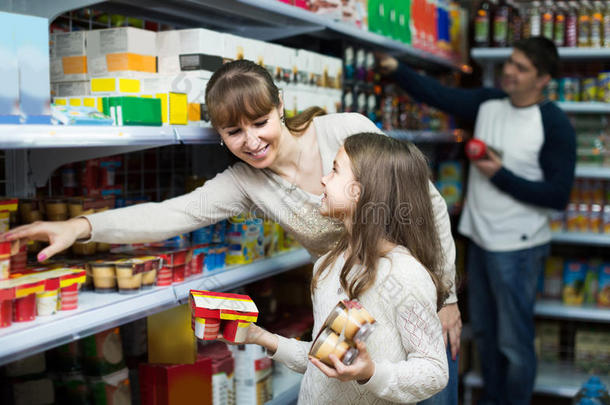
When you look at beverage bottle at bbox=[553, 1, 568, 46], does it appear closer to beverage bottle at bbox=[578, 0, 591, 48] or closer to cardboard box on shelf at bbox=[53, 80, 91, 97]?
beverage bottle at bbox=[578, 0, 591, 48]

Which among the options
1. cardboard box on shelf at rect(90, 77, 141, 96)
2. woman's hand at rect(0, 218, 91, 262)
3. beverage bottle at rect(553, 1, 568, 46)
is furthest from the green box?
beverage bottle at rect(553, 1, 568, 46)

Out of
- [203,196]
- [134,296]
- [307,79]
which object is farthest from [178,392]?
[307,79]

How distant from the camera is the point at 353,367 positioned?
1387 mm

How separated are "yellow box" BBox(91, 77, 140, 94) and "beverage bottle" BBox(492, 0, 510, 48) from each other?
2684 millimetres

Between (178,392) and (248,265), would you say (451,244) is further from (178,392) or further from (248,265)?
(178,392)

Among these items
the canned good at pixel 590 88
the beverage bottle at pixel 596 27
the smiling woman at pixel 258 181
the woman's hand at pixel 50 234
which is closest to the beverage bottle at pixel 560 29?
the beverage bottle at pixel 596 27

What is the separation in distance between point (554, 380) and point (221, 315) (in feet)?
10.6

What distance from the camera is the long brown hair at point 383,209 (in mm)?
1646

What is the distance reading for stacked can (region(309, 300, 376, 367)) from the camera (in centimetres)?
137

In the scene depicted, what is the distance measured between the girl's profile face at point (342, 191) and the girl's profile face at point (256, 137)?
0.31m

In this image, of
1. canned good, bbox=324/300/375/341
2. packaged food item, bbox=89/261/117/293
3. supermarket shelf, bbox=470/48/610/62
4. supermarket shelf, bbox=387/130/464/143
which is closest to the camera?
canned good, bbox=324/300/375/341

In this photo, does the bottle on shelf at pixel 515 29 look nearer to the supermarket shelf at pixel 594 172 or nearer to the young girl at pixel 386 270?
the supermarket shelf at pixel 594 172

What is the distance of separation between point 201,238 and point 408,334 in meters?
1.06

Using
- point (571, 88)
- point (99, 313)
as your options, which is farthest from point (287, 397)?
point (571, 88)
